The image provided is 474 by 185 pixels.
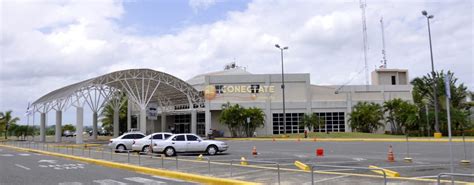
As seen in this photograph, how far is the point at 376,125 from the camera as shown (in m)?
62.4

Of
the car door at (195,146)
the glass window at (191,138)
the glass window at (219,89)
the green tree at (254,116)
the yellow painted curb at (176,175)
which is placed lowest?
the yellow painted curb at (176,175)

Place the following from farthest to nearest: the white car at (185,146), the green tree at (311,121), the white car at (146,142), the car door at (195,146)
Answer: the green tree at (311,121)
the white car at (146,142)
the car door at (195,146)
the white car at (185,146)

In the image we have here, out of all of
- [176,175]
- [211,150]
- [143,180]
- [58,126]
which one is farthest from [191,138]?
[58,126]

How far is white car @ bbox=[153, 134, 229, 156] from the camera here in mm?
27172

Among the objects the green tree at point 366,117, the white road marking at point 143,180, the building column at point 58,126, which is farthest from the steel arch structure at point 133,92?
the white road marking at point 143,180

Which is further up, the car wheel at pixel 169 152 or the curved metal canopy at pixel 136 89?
the curved metal canopy at pixel 136 89

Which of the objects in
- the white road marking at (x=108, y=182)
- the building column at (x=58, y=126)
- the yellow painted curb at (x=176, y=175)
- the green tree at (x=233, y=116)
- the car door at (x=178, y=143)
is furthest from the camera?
the building column at (x=58, y=126)

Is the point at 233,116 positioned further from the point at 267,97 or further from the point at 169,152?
the point at 169,152

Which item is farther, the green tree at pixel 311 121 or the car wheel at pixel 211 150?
the green tree at pixel 311 121

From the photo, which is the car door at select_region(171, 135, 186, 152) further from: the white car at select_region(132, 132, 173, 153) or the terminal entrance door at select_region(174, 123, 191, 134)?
the terminal entrance door at select_region(174, 123, 191, 134)

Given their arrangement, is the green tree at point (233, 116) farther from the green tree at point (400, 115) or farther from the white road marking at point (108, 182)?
the white road marking at point (108, 182)

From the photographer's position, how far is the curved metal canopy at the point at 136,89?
57094mm

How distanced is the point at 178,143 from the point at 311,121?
36968mm

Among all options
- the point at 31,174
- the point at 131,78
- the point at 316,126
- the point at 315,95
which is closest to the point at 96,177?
the point at 31,174
